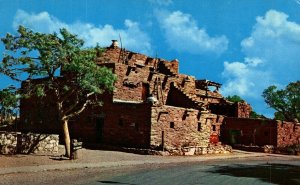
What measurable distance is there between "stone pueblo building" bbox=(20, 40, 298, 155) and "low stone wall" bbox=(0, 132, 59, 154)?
2.72 meters

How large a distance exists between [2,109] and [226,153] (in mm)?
18919

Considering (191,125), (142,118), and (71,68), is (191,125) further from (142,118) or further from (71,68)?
(71,68)

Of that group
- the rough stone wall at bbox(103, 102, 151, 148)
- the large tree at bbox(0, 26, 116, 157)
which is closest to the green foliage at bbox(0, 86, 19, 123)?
the large tree at bbox(0, 26, 116, 157)

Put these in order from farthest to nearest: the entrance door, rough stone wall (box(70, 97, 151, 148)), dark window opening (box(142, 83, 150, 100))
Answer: dark window opening (box(142, 83, 150, 100)) < the entrance door < rough stone wall (box(70, 97, 151, 148))

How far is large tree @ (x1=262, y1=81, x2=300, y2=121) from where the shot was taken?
69312 mm

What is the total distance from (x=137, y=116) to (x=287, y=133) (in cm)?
2019

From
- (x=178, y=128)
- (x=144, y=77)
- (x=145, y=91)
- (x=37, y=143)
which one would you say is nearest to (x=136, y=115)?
(x=178, y=128)

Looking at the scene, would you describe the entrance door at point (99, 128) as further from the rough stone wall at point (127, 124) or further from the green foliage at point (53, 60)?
the green foliage at point (53, 60)

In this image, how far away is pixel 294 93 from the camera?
2751 inches

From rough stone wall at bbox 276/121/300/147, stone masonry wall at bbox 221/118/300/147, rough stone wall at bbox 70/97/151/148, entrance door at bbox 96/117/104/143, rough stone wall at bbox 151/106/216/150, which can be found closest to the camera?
rough stone wall at bbox 151/106/216/150

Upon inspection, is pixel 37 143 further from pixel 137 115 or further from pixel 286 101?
pixel 286 101

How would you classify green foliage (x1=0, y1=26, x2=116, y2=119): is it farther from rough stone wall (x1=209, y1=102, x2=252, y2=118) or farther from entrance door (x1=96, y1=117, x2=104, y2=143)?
rough stone wall (x1=209, y1=102, x2=252, y2=118)

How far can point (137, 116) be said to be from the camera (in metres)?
29.7

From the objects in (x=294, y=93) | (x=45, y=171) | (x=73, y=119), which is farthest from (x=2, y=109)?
(x=294, y=93)
